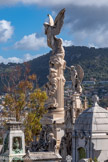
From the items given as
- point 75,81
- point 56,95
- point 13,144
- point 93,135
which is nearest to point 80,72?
point 75,81

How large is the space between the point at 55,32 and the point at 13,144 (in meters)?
13.7

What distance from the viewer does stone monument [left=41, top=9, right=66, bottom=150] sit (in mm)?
26703

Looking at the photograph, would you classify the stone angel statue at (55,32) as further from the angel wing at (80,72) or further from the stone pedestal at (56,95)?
the angel wing at (80,72)

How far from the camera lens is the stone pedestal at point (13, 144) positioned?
16.2m

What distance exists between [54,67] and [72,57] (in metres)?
98.4

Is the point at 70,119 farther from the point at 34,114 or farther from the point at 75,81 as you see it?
the point at 34,114

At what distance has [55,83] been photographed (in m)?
27.9

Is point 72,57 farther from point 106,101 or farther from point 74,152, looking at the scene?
point 74,152

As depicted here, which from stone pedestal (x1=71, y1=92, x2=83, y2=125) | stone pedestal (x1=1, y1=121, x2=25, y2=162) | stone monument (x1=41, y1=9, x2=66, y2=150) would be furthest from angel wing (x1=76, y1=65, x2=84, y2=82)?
stone pedestal (x1=1, y1=121, x2=25, y2=162)

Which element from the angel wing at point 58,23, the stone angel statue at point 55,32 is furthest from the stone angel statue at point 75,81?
the angel wing at point 58,23

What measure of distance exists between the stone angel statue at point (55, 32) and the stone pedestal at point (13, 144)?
12.5 m

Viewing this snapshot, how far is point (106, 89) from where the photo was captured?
124 m

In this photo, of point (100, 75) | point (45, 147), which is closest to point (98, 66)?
point (100, 75)

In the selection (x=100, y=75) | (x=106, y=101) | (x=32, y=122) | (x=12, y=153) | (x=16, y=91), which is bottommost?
(x=12, y=153)
